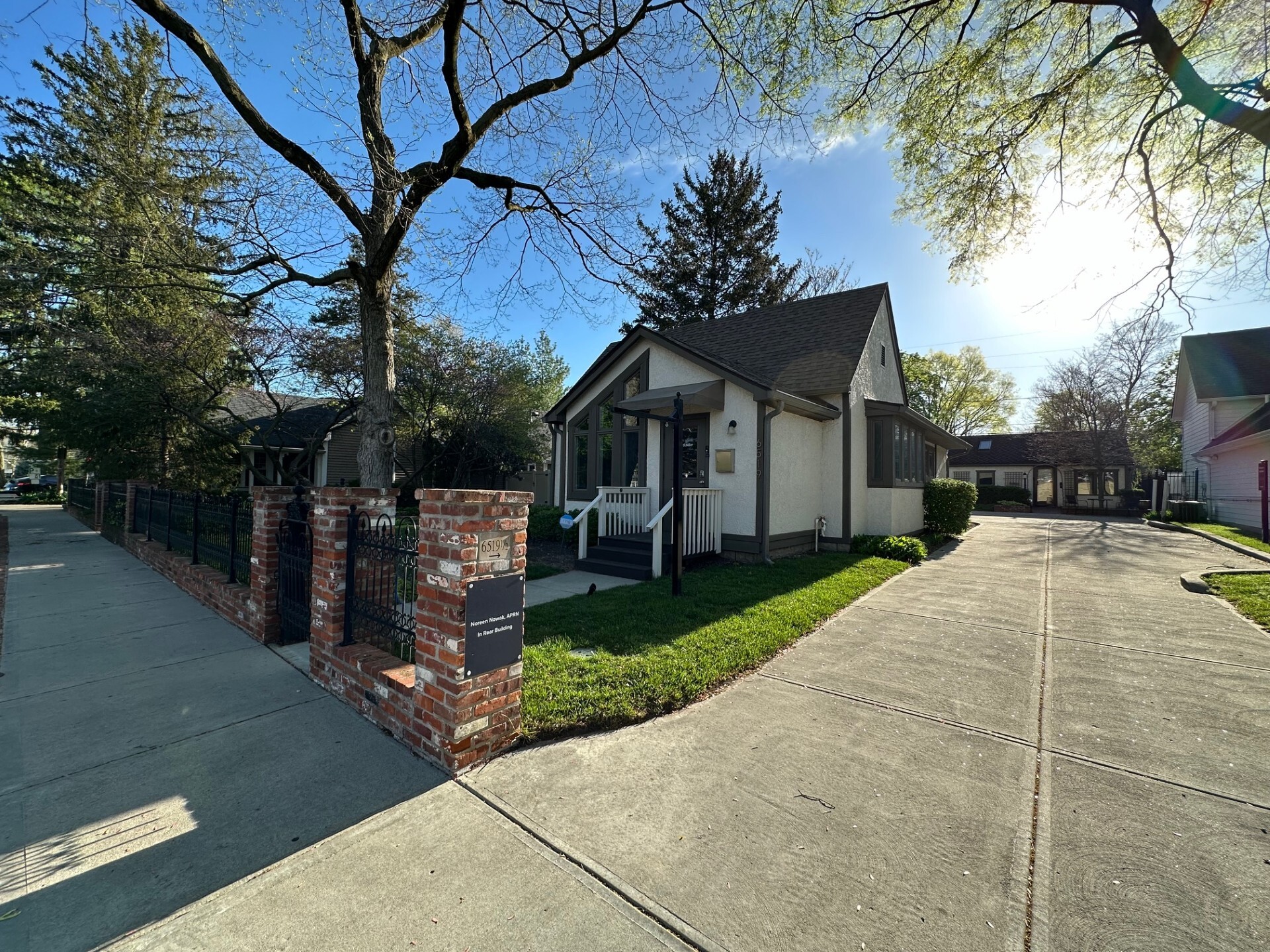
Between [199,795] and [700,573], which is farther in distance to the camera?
[700,573]

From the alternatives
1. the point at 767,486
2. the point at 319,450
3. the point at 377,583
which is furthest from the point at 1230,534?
the point at 319,450

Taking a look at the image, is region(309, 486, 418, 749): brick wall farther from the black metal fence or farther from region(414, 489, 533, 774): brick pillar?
the black metal fence

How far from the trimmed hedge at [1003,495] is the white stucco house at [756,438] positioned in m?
20.4

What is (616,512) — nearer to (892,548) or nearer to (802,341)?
(892,548)

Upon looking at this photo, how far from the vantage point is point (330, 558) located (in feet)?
13.3

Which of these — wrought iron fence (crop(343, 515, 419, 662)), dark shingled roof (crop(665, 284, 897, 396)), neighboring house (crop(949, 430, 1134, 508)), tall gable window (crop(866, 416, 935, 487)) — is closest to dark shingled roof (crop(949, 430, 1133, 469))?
neighboring house (crop(949, 430, 1134, 508))

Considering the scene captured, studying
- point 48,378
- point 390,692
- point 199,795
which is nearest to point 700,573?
point 390,692

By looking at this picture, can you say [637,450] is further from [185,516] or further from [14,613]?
[14,613]

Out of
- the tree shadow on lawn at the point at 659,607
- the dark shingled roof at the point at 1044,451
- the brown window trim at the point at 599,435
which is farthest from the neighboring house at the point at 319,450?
the dark shingled roof at the point at 1044,451

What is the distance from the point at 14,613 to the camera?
19.9 feet

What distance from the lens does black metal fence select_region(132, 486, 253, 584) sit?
240 inches

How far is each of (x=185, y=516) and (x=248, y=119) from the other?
560cm

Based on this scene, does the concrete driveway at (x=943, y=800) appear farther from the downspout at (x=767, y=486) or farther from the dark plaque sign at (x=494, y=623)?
the downspout at (x=767, y=486)

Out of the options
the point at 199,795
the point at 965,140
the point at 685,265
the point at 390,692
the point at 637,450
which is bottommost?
the point at 199,795
